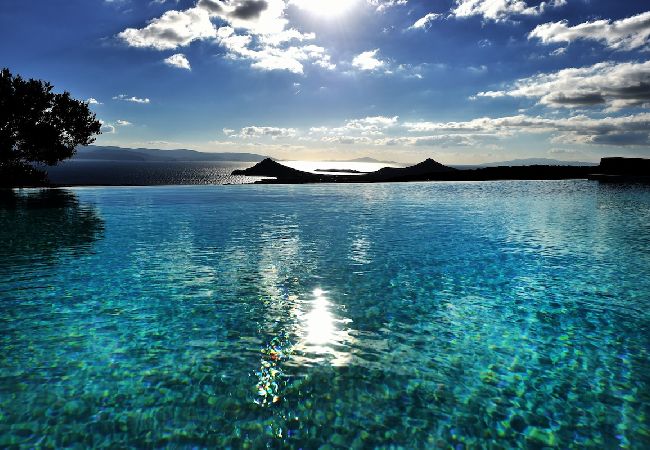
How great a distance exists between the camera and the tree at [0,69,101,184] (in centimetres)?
4047

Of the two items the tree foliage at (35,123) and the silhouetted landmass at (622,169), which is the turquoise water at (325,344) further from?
the silhouetted landmass at (622,169)

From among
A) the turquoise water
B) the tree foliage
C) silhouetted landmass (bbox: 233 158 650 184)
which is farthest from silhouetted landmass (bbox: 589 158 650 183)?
the tree foliage

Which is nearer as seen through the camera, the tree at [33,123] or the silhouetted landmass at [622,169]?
the tree at [33,123]

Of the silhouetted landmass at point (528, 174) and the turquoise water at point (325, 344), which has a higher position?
Result: the silhouetted landmass at point (528, 174)

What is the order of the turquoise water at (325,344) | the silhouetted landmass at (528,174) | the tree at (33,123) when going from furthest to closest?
1. the silhouetted landmass at (528,174)
2. the tree at (33,123)
3. the turquoise water at (325,344)

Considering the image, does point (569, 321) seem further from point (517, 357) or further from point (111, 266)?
point (111, 266)

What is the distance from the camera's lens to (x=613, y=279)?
40.7ft

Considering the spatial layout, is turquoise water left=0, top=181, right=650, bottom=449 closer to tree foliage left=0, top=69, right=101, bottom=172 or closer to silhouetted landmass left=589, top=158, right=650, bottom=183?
tree foliage left=0, top=69, right=101, bottom=172

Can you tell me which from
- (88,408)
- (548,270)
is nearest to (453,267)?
(548,270)

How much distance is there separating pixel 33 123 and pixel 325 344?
4749cm

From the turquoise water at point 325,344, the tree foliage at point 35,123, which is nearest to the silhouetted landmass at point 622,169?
the turquoise water at point 325,344

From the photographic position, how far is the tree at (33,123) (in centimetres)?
4047

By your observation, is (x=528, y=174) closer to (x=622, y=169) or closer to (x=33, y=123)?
(x=622, y=169)

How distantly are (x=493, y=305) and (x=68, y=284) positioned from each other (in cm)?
1207
